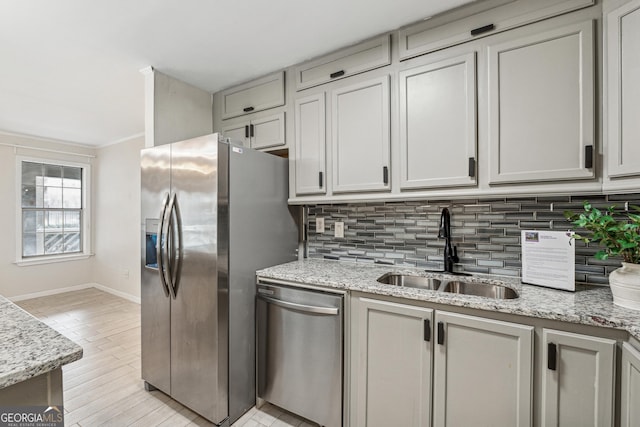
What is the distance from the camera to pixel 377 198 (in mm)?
1919

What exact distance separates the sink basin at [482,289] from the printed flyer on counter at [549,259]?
111 millimetres

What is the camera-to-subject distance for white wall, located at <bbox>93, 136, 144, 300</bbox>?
4355 millimetres

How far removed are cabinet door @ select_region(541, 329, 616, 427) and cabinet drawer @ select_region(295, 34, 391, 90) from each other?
174 cm

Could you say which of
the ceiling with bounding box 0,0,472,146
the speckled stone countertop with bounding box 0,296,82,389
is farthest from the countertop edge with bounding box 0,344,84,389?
the ceiling with bounding box 0,0,472,146

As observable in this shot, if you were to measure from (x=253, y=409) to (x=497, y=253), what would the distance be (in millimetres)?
1893

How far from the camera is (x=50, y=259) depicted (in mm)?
4605

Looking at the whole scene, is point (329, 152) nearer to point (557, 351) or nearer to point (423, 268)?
point (423, 268)

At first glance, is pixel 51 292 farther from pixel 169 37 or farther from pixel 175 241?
pixel 169 37

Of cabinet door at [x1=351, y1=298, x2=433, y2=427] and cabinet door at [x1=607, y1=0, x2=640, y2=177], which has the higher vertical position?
cabinet door at [x1=607, y1=0, x2=640, y2=177]

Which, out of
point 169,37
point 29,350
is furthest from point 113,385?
point 169,37

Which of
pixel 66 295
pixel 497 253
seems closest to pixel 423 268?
pixel 497 253

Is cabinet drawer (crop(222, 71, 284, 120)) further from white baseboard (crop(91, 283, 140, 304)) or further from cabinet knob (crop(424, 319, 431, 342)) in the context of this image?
white baseboard (crop(91, 283, 140, 304))

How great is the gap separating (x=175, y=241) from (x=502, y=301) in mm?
1907

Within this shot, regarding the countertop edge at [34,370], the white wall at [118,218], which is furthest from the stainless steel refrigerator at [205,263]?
the white wall at [118,218]
